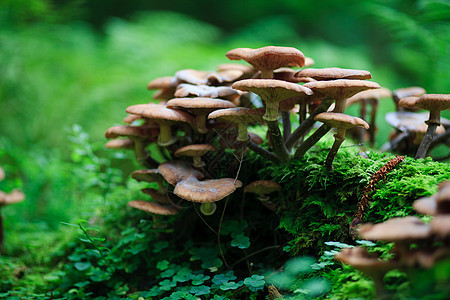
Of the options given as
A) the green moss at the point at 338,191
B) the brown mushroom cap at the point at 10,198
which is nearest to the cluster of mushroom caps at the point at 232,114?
the green moss at the point at 338,191

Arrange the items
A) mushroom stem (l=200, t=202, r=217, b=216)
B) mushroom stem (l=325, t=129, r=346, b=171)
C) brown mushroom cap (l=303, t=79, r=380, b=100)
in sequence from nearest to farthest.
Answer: brown mushroom cap (l=303, t=79, r=380, b=100)
mushroom stem (l=325, t=129, r=346, b=171)
mushroom stem (l=200, t=202, r=217, b=216)

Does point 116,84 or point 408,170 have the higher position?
point 408,170

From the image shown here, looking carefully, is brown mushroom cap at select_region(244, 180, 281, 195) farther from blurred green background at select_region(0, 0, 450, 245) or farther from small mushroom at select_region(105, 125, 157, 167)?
blurred green background at select_region(0, 0, 450, 245)

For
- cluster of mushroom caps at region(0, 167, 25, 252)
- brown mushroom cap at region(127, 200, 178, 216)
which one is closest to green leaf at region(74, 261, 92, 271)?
brown mushroom cap at region(127, 200, 178, 216)

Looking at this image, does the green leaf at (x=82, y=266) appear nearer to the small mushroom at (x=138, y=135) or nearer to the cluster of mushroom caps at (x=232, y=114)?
the cluster of mushroom caps at (x=232, y=114)

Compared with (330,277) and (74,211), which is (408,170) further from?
(74,211)

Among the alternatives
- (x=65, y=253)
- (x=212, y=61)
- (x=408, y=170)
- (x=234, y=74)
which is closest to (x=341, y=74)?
(x=408, y=170)
